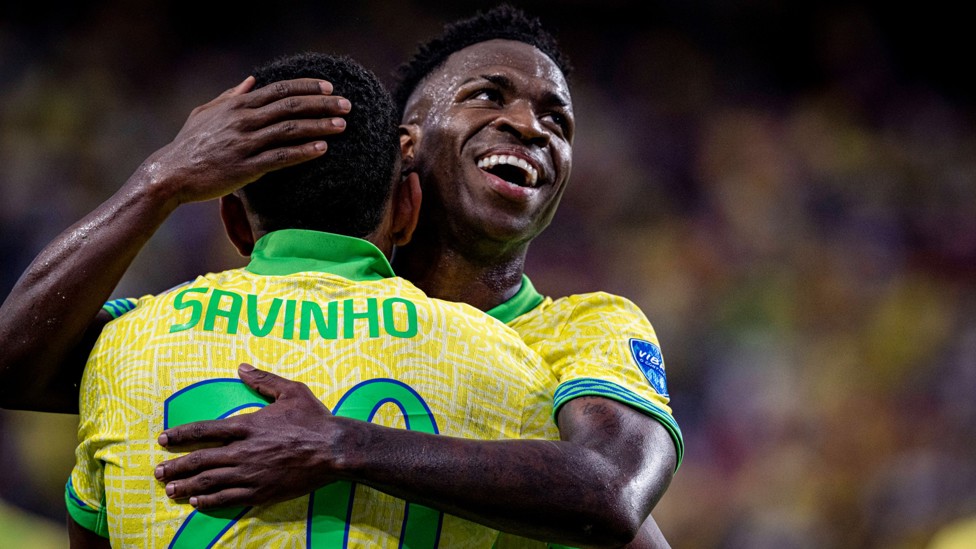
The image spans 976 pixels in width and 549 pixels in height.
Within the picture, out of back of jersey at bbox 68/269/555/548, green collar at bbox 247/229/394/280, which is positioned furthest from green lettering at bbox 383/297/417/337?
green collar at bbox 247/229/394/280

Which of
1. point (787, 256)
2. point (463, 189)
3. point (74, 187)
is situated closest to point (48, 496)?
point (74, 187)

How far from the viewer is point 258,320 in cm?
184

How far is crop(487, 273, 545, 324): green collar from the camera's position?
2.99m

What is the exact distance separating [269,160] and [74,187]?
4546 mm

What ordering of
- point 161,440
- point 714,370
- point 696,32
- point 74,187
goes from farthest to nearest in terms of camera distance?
point 696,32 → point 714,370 → point 74,187 → point 161,440

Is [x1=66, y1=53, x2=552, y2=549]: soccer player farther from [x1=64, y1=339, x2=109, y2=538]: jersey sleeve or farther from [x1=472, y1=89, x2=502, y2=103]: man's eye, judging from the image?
[x1=472, y1=89, x2=502, y2=103]: man's eye

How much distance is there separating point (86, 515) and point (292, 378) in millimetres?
561

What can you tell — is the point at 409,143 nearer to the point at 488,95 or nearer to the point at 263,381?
the point at 488,95

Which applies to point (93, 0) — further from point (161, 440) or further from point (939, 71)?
point (939, 71)

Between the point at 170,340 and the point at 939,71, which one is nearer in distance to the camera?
the point at 170,340

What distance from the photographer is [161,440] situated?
5.79ft

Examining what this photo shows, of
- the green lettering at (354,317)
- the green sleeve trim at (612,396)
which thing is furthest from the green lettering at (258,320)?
the green sleeve trim at (612,396)

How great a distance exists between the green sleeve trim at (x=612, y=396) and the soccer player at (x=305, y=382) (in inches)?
2.4

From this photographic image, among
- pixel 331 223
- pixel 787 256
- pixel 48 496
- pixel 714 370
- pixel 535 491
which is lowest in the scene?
pixel 48 496
